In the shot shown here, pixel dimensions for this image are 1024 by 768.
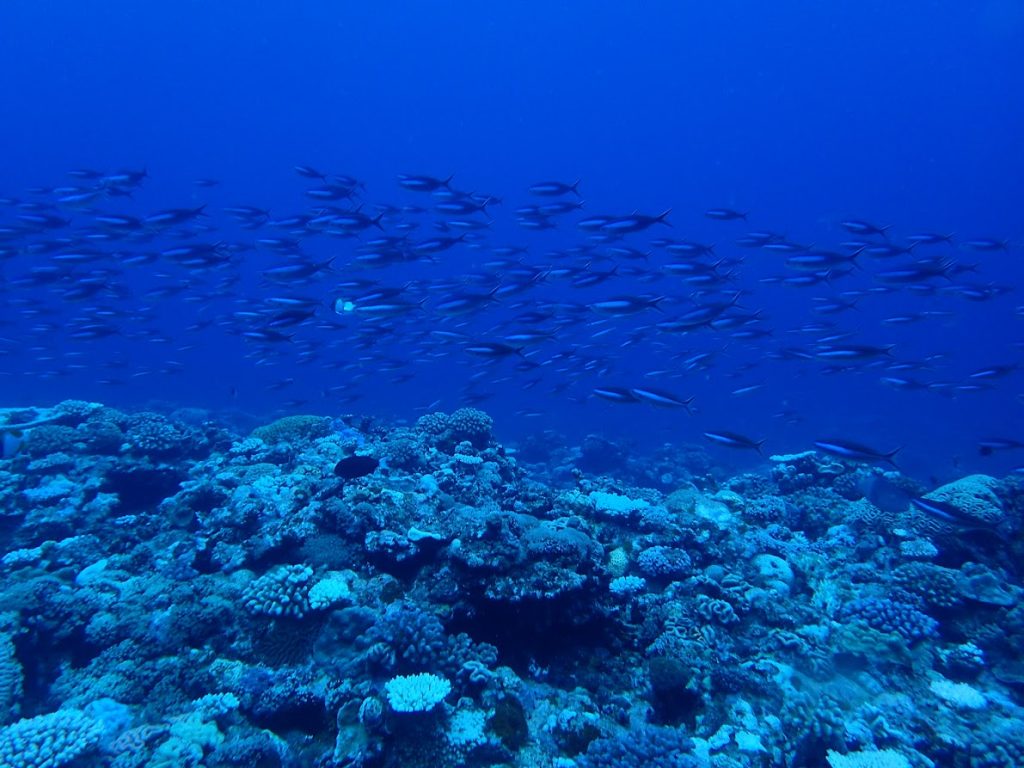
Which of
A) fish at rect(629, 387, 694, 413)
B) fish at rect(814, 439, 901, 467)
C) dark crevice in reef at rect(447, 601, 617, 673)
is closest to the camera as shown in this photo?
dark crevice in reef at rect(447, 601, 617, 673)

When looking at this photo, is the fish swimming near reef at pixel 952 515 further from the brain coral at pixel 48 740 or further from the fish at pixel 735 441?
the brain coral at pixel 48 740

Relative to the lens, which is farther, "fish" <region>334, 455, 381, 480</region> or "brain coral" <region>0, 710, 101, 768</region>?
"fish" <region>334, 455, 381, 480</region>

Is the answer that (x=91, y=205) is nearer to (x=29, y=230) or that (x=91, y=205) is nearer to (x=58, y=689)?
(x=29, y=230)

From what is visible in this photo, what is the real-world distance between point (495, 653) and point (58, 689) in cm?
442

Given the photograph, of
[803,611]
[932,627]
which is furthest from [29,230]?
[932,627]

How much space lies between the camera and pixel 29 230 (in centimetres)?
1301

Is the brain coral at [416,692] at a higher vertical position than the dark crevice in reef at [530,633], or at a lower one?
higher

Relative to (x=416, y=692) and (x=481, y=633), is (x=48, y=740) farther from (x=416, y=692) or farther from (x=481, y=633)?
(x=481, y=633)

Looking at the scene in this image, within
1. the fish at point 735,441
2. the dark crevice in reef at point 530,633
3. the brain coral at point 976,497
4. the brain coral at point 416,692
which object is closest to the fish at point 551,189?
the fish at point 735,441

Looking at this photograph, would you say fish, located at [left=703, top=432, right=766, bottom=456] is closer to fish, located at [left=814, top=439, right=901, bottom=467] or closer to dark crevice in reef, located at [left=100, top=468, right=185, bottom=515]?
fish, located at [left=814, top=439, right=901, bottom=467]

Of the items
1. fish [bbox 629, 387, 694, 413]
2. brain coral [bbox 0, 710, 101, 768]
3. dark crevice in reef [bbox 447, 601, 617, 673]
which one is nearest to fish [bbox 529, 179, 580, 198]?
fish [bbox 629, 387, 694, 413]

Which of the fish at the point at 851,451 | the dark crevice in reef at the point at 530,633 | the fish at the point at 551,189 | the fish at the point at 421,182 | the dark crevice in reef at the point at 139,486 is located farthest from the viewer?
the fish at the point at 551,189

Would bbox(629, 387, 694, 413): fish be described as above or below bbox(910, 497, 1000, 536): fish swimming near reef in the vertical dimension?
above

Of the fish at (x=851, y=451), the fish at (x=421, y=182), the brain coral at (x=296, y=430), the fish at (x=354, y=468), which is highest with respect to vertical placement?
the fish at (x=421, y=182)
